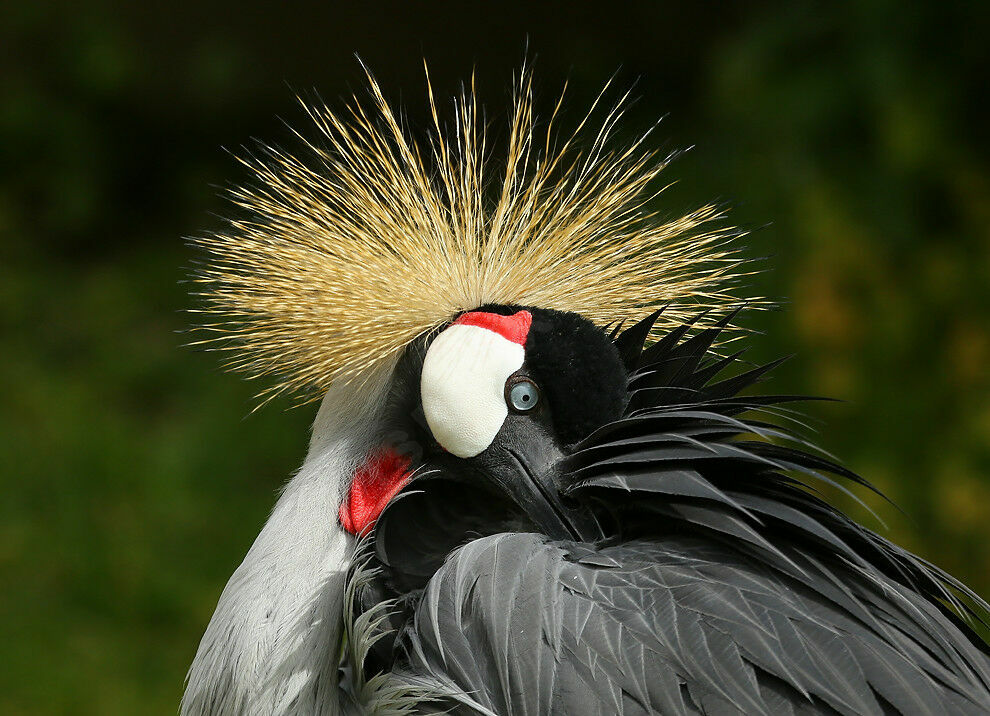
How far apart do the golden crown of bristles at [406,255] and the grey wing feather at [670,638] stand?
262mm

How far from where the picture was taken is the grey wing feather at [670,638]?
101 cm

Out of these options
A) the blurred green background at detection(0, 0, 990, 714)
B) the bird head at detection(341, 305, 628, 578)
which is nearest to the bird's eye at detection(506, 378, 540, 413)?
the bird head at detection(341, 305, 628, 578)

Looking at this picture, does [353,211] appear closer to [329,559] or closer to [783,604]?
[329,559]

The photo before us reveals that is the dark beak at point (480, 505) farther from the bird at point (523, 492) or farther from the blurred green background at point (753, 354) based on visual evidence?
the blurred green background at point (753, 354)

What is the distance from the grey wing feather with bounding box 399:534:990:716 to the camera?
1006 millimetres

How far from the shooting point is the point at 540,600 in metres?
1.05

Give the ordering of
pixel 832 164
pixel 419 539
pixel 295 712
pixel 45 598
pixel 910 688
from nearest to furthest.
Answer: pixel 910 688 < pixel 295 712 < pixel 419 539 < pixel 45 598 < pixel 832 164

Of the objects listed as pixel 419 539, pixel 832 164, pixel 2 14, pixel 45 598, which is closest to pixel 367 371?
pixel 419 539

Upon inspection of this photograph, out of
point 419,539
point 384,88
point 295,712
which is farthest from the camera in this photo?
point 384,88

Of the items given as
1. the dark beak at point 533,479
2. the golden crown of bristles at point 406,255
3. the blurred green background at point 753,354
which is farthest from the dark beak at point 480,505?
the blurred green background at point 753,354

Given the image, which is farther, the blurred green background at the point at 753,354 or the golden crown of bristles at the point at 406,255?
the blurred green background at the point at 753,354

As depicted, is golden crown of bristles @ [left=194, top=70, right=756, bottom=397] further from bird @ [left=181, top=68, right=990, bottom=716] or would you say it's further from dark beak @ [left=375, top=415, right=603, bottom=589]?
dark beak @ [left=375, top=415, right=603, bottom=589]

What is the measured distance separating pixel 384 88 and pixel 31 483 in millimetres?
1516

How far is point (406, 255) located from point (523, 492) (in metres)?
0.28
